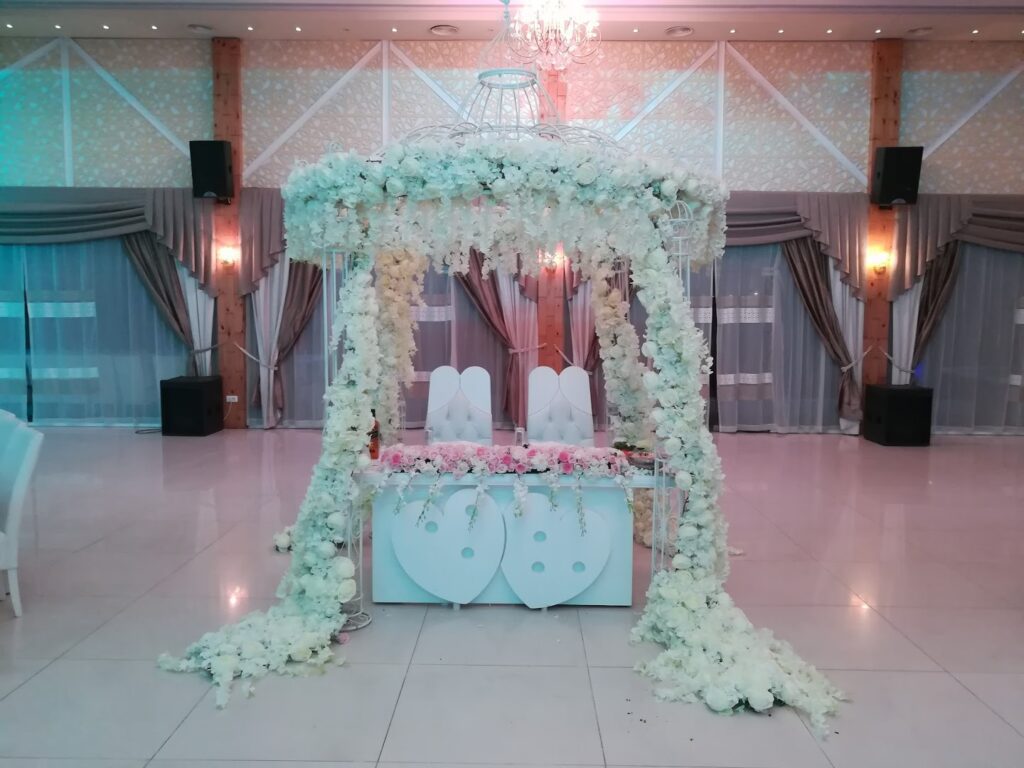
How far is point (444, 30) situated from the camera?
28.9 feet

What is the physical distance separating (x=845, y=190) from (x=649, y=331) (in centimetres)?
658

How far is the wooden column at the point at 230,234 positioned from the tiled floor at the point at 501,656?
3225 millimetres

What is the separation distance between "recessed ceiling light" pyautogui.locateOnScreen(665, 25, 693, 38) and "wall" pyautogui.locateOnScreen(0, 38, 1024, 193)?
29cm

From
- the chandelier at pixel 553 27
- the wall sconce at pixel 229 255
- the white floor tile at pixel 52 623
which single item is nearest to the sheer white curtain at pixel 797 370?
the chandelier at pixel 553 27

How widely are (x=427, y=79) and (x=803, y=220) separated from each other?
14.9 ft

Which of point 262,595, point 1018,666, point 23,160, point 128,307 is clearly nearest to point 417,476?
point 262,595

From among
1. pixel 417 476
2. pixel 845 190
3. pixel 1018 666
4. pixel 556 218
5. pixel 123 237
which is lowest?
pixel 1018 666

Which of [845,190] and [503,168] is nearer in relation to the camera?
[503,168]

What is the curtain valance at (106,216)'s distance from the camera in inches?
364

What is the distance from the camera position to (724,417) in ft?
31.3

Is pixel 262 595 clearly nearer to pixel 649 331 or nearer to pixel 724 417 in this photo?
pixel 649 331

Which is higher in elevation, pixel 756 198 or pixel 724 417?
pixel 756 198

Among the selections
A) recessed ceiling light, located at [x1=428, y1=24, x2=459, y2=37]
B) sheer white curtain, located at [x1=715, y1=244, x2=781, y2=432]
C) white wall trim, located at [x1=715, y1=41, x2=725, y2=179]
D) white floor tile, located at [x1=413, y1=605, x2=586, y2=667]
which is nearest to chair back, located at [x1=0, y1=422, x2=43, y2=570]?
white floor tile, located at [x1=413, y1=605, x2=586, y2=667]

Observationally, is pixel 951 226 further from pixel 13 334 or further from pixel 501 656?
pixel 13 334
